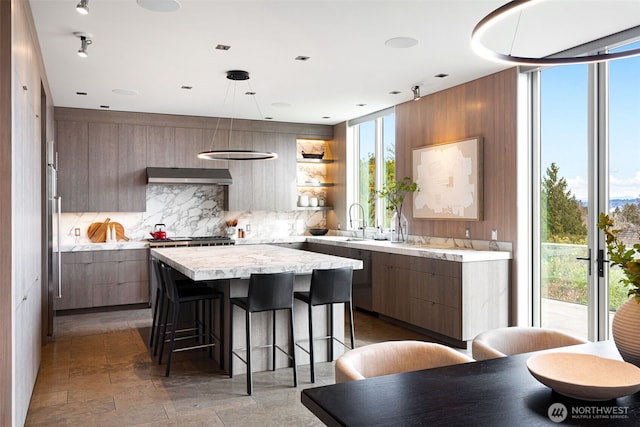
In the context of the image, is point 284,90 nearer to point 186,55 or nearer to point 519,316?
point 186,55

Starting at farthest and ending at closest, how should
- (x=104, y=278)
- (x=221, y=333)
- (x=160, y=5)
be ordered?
(x=104, y=278) → (x=221, y=333) → (x=160, y=5)

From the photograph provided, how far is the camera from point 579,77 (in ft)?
14.8

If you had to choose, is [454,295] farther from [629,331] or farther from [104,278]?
[104,278]

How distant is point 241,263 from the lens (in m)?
4.11

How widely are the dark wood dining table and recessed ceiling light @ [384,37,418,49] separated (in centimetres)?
298

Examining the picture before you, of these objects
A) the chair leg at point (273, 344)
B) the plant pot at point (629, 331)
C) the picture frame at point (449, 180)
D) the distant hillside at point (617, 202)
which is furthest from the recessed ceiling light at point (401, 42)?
the plant pot at point (629, 331)

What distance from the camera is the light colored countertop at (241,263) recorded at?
3.75 meters

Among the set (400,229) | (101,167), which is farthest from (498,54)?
(101,167)

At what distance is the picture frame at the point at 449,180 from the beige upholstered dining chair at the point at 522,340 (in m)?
3.06

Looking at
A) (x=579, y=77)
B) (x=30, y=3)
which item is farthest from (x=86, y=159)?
(x=579, y=77)

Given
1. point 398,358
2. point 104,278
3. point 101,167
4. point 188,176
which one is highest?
point 101,167

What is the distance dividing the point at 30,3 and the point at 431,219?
4.41 metres

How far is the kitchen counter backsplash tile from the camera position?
285 inches

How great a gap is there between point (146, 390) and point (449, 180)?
146 inches
